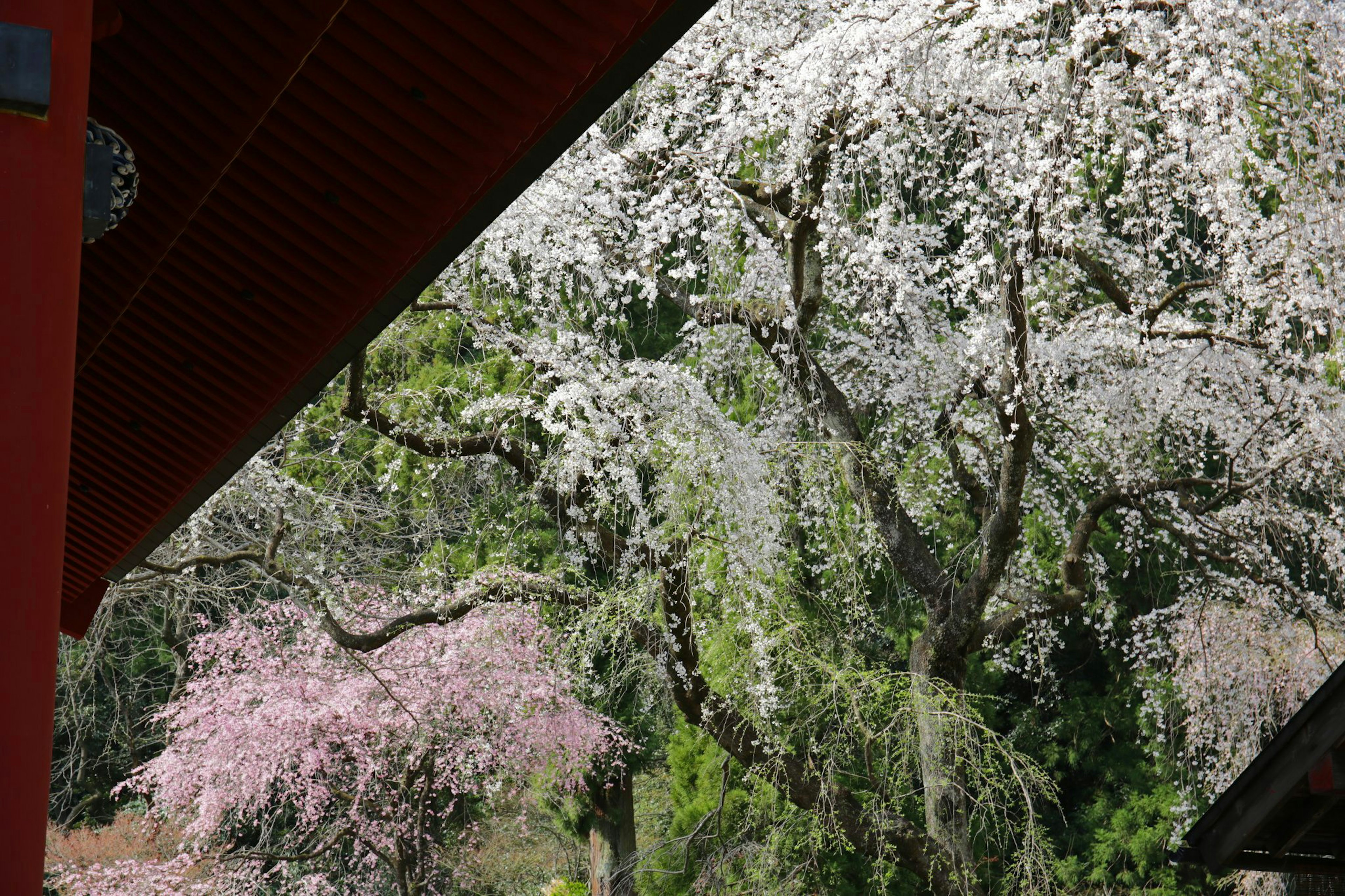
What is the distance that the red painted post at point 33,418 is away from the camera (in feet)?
2.46

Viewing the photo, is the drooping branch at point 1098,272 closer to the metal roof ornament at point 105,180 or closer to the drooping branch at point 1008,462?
the drooping branch at point 1008,462

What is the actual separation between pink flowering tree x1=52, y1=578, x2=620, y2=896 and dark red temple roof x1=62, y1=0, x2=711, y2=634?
5.98 meters

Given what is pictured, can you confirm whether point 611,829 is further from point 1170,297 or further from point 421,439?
point 1170,297

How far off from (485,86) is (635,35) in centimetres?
17

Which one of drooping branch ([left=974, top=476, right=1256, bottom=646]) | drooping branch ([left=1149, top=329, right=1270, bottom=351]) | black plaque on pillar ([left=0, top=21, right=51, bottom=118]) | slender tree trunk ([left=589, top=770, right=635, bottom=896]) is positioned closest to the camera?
black plaque on pillar ([left=0, top=21, right=51, bottom=118])

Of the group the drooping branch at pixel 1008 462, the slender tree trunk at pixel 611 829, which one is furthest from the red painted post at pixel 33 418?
the slender tree trunk at pixel 611 829

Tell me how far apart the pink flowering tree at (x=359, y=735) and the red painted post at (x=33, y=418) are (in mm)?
6753

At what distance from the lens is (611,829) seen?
9.93 meters

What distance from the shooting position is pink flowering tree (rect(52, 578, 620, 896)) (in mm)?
7879

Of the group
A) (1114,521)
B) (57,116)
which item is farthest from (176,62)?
(1114,521)

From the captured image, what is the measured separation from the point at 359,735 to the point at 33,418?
25.3 feet

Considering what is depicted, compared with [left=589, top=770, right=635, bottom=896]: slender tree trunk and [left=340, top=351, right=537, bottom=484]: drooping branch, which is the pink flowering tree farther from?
[left=340, top=351, right=537, bottom=484]: drooping branch

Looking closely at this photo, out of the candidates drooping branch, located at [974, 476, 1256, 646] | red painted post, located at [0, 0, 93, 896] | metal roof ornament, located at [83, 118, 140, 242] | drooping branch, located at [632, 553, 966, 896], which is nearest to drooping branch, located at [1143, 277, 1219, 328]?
drooping branch, located at [974, 476, 1256, 646]

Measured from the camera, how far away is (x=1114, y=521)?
1067cm
